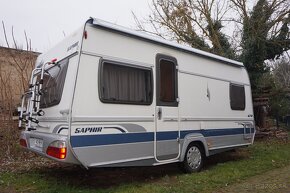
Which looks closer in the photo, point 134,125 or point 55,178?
point 134,125

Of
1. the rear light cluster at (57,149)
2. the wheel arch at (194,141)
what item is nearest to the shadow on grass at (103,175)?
the wheel arch at (194,141)

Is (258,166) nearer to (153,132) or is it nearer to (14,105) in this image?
(153,132)

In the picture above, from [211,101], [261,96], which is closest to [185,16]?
[261,96]

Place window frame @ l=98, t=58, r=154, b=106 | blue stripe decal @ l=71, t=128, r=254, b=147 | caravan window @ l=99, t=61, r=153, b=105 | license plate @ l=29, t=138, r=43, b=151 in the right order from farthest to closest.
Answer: license plate @ l=29, t=138, r=43, b=151 < caravan window @ l=99, t=61, r=153, b=105 < window frame @ l=98, t=58, r=154, b=106 < blue stripe decal @ l=71, t=128, r=254, b=147

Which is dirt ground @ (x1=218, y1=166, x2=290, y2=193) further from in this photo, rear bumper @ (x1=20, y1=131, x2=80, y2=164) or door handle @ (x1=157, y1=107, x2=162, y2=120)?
rear bumper @ (x1=20, y1=131, x2=80, y2=164)

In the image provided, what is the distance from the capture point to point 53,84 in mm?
5785

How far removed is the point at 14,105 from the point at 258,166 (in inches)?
287

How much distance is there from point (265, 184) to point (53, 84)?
4.56 m

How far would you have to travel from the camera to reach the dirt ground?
19.0 feet

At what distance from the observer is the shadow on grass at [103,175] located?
6309 mm

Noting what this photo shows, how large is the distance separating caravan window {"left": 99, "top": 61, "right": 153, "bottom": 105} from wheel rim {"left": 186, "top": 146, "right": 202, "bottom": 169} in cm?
183

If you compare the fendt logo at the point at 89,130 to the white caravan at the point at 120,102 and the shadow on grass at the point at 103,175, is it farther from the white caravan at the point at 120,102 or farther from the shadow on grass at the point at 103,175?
the shadow on grass at the point at 103,175

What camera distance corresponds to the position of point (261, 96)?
47.5 ft

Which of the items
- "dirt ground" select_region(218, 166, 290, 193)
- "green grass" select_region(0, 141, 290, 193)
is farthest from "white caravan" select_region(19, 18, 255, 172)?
"dirt ground" select_region(218, 166, 290, 193)
